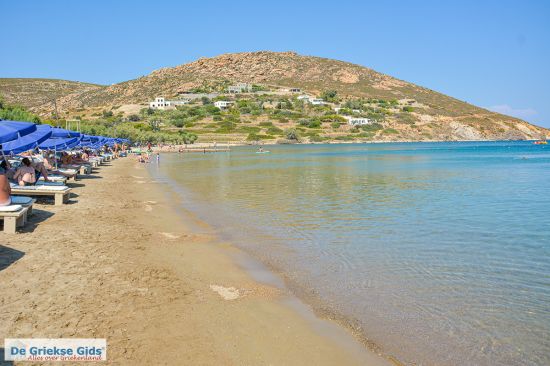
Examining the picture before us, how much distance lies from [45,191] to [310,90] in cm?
14725

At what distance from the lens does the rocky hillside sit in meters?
138

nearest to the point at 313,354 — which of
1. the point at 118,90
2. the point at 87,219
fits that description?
the point at 87,219

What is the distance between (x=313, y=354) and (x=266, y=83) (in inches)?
6495

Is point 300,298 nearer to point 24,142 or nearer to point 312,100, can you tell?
point 24,142

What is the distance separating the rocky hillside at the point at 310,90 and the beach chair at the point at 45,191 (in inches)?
4686

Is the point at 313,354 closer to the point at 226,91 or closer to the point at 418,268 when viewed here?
the point at 418,268

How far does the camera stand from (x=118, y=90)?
154500 mm

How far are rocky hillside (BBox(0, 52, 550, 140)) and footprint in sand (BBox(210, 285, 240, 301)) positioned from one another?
405 ft

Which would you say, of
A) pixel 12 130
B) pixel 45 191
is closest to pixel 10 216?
pixel 12 130

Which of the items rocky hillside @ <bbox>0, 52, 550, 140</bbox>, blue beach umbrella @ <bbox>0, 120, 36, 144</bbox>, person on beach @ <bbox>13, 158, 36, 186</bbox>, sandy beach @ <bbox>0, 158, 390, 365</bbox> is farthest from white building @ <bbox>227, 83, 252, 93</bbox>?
sandy beach @ <bbox>0, 158, 390, 365</bbox>

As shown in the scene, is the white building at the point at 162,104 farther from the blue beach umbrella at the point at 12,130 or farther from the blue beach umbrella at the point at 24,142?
the blue beach umbrella at the point at 12,130

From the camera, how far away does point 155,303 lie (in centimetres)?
623

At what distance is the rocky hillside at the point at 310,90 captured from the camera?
452 feet

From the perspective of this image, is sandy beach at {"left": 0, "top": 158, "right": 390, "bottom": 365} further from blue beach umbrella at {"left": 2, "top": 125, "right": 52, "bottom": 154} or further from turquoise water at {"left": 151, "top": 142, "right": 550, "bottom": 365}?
blue beach umbrella at {"left": 2, "top": 125, "right": 52, "bottom": 154}
